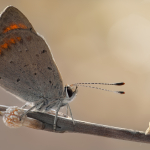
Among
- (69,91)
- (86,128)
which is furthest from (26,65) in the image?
(86,128)

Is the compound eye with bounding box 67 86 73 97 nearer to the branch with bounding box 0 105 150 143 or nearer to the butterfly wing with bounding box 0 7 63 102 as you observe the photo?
the butterfly wing with bounding box 0 7 63 102

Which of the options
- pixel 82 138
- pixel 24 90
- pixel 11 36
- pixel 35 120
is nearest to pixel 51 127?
pixel 35 120

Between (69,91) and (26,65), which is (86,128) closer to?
(69,91)

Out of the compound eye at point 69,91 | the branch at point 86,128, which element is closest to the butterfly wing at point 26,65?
the compound eye at point 69,91

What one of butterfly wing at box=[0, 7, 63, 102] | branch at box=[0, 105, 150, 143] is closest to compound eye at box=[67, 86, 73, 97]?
→ butterfly wing at box=[0, 7, 63, 102]

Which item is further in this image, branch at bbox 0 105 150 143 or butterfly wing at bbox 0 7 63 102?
butterfly wing at bbox 0 7 63 102

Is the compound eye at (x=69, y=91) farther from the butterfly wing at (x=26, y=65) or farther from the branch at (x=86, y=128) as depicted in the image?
the branch at (x=86, y=128)

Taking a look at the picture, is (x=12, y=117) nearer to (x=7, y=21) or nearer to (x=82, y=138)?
(x=7, y=21)
